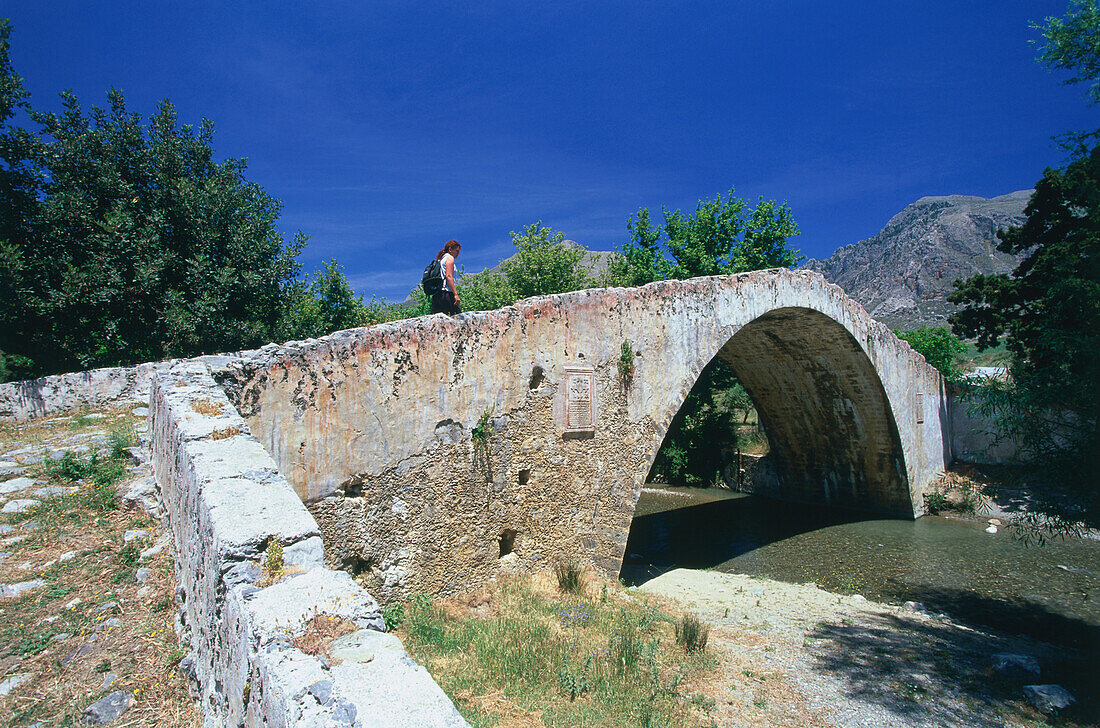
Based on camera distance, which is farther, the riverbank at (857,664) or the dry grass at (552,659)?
the riverbank at (857,664)

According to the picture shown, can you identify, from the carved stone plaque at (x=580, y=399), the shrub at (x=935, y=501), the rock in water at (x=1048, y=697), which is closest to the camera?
the rock in water at (x=1048, y=697)

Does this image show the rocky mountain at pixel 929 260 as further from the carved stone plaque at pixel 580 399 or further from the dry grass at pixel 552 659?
the dry grass at pixel 552 659

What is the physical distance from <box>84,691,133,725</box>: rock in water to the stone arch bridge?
226 cm

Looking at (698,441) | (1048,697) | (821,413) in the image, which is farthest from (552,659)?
(698,441)

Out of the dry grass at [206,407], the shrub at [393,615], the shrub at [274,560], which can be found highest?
the dry grass at [206,407]

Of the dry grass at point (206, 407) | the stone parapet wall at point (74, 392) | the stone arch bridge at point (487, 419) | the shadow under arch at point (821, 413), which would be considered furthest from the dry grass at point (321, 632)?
the shadow under arch at point (821, 413)

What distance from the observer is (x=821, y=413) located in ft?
54.0

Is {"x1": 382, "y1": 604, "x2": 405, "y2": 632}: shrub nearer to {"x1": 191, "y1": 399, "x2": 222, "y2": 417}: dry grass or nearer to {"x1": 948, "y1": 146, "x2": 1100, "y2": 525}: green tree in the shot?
{"x1": 191, "y1": 399, "x2": 222, "y2": 417}: dry grass

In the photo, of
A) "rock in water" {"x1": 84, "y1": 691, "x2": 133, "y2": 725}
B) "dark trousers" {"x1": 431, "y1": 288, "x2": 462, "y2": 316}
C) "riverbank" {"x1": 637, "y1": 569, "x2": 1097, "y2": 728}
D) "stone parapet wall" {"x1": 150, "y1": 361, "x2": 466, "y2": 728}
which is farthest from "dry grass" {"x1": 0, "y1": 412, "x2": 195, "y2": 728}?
"riverbank" {"x1": 637, "y1": 569, "x2": 1097, "y2": 728}

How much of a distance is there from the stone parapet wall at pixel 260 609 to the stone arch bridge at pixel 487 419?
1189 mm

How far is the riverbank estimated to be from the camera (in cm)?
559

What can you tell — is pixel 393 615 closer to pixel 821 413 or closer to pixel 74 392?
pixel 74 392

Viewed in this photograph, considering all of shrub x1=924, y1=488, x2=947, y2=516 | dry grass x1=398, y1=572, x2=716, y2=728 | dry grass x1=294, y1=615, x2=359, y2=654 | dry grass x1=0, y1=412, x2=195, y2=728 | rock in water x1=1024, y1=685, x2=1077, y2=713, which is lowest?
rock in water x1=1024, y1=685, x2=1077, y2=713

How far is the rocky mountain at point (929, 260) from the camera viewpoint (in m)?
53.5
